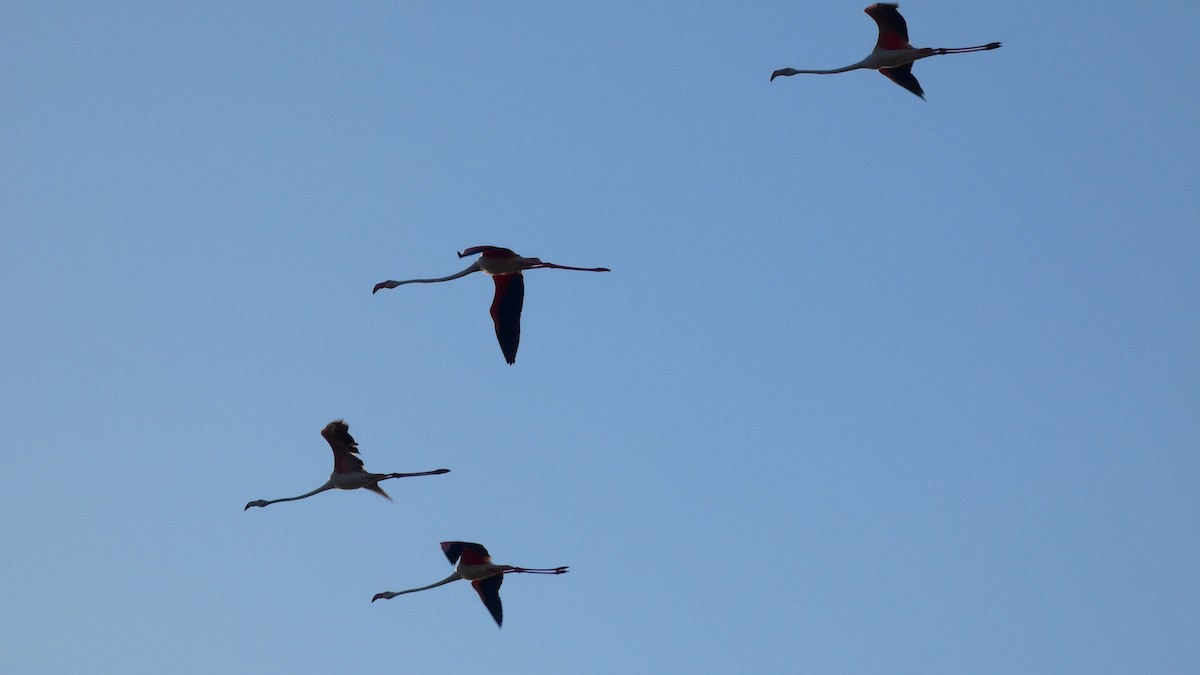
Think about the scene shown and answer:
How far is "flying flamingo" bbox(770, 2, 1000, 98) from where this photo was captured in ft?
90.6

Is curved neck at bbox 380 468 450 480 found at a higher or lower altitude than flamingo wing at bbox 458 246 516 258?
lower

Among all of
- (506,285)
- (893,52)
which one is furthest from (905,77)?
(506,285)

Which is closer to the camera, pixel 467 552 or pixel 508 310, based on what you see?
pixel 508 310

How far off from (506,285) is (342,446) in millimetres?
3956

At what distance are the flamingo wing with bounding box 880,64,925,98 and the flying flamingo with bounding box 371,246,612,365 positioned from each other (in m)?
5.97

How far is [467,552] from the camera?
2839 cm

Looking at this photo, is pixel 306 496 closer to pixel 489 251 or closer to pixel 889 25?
pixel 489 251

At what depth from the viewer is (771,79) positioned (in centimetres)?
2959

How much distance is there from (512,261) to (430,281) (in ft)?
7.33

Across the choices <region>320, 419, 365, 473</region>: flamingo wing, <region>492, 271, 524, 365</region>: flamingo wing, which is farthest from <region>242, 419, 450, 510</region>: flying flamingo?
<region>492, 271, 524, 365</region>: flamingo wing

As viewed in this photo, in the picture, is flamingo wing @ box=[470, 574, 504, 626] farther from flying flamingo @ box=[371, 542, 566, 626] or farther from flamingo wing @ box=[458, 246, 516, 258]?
flamingo wing @ box=[458, 246, 516, 258]

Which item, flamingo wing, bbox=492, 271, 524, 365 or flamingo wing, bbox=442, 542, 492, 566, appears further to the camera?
flamingo wing, bbox=442, 542, 492, 566

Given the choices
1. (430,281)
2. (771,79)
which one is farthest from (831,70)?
(430,281)

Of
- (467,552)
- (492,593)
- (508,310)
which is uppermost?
(508,310)
